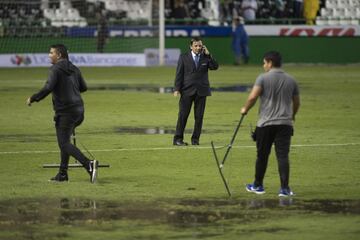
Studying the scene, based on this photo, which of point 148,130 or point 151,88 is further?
point 151,88

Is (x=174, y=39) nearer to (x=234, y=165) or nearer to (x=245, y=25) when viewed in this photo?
(x=245, y=25)

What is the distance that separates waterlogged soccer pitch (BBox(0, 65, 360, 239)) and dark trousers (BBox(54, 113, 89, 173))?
0.35 m

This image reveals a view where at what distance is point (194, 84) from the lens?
21484mm

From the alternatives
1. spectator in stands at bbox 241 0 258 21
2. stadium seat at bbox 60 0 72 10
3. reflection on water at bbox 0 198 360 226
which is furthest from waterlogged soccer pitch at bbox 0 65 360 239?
spectator in stands at bbox 241 0 258 21

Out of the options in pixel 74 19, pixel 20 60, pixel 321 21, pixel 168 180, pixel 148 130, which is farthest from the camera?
pixel 321 21

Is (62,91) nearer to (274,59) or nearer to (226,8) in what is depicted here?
(274,59)

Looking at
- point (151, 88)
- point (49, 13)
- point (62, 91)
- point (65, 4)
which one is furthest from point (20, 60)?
point (62, 91)

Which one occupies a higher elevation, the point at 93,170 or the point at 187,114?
the point at 93,170

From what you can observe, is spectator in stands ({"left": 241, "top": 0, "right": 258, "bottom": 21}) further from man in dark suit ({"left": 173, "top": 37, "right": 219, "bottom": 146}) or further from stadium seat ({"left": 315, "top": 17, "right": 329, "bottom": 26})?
man in dark suit ({"left": 173, "top": 37, "right": 219, "bottom": 146})

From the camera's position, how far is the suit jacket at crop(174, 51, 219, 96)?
21.5 m

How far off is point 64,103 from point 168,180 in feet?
6.22

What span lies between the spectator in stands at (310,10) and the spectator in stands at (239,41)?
10.7ft

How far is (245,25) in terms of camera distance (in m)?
52.1

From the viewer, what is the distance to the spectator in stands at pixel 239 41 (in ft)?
164
